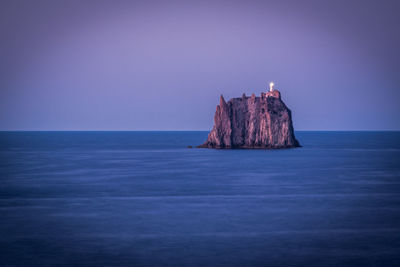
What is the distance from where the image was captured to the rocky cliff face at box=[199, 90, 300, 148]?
4158 inches

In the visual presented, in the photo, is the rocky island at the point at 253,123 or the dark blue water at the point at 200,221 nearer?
the dark blue water at the point at 200,221

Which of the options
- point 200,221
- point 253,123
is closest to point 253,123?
point 253,123

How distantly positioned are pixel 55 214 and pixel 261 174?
29342 mm

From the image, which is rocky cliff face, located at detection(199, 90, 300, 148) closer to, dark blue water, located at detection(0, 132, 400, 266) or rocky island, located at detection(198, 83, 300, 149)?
rocky island, located at detection(198, 83, 300, 149)

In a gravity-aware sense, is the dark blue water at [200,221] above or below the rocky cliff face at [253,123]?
below

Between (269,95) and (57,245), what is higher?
(269,95)

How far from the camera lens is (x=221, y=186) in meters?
40.9

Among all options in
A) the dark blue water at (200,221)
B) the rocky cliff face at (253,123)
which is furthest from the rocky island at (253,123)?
the dark blue water at (200,221)

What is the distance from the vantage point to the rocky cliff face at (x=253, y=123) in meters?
Result: 106

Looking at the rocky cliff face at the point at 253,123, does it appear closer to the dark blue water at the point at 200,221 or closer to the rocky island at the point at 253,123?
the rocky island at the point at 253,123

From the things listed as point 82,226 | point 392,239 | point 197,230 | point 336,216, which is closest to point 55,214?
point 82,226

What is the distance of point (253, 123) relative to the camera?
10700cm

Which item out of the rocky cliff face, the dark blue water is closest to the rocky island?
the rocky cliff face

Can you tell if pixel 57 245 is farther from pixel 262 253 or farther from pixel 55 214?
pixel 262 253
